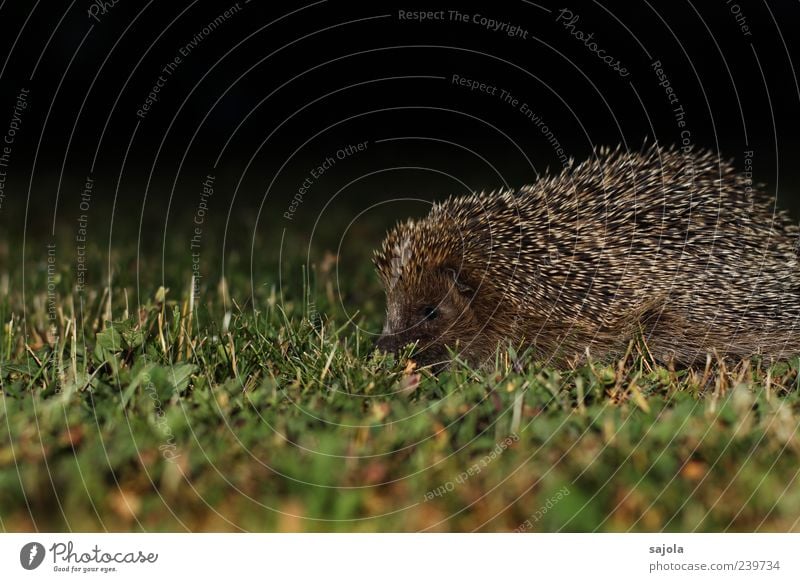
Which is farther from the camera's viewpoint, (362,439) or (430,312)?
(430,312)

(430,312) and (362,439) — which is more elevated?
(430,312)

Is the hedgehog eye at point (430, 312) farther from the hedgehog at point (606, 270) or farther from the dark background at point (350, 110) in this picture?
the dark background at point (350, 110)

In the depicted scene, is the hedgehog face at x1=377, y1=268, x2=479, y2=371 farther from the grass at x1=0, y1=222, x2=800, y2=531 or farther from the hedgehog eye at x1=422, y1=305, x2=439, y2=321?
the grass at x1=0, y1=222, x2=800, y2=531

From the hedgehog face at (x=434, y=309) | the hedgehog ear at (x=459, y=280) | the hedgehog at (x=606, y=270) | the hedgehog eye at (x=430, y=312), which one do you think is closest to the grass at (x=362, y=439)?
the hedgehog at (x=606, y=270)

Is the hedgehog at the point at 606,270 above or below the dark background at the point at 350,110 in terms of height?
below

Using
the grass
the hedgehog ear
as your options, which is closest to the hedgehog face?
the hedgehog ear

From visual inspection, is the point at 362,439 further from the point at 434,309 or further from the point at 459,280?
the point at 459,280

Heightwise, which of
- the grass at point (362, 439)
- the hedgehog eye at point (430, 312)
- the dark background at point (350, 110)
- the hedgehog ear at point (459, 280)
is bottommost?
the grass at point (362, 439)

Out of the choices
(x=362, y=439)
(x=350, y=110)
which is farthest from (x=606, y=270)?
(x=350, y=110)

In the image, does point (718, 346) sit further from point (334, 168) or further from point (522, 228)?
point (334, 168)
